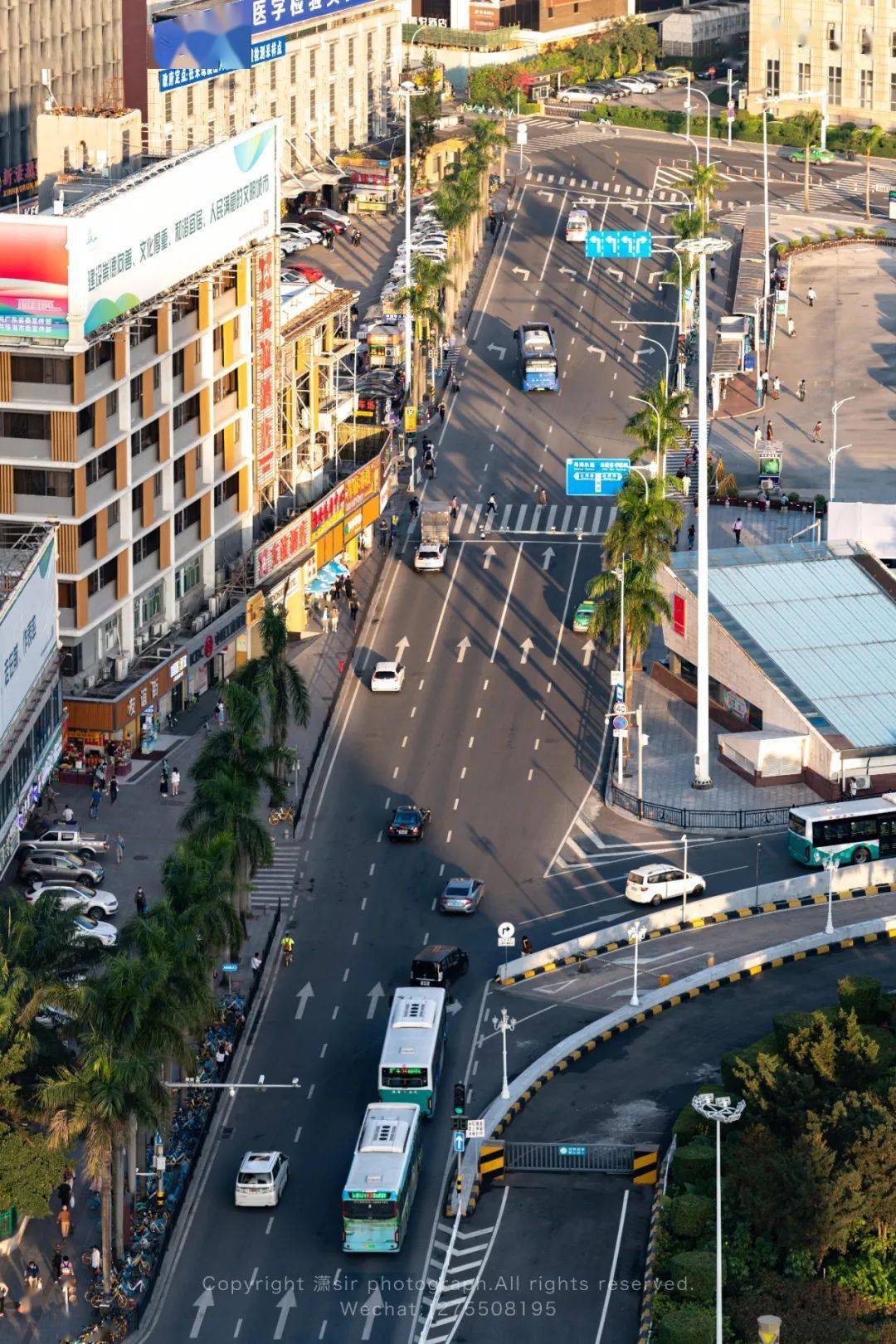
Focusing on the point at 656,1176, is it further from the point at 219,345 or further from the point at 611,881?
the point at 219,345

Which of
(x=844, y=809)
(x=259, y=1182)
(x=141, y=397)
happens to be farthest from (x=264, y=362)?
(x=259, y=1182)

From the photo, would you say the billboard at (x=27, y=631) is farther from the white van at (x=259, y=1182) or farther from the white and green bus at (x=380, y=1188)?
the white and green bus at (x=380, y=1188)

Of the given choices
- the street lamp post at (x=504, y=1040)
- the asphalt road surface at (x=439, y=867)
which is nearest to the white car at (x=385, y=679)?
the asphalt road surface at (x=439, y=867)

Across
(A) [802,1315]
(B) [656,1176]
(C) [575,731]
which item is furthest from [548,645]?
(A) [802,1315]

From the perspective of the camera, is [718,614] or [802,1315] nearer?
[802,1315]

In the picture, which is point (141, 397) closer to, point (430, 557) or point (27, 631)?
point (27, 631)

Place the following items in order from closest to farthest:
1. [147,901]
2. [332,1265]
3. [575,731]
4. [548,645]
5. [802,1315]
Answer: [802,1315], [332,1265], [147,901], [575,731], [548,645]
